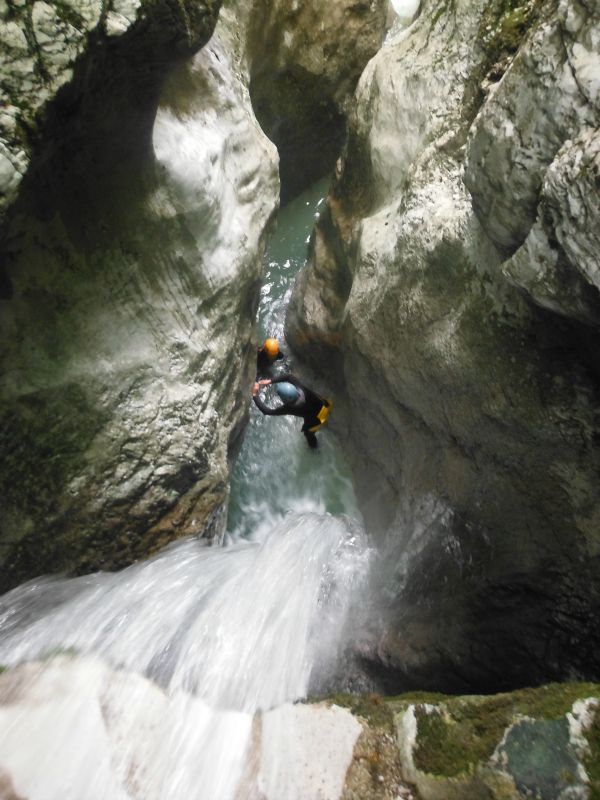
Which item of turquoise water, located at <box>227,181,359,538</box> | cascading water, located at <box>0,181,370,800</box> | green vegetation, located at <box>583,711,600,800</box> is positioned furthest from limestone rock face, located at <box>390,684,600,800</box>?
turquoise water, located at <box>227,181,359,538</box>

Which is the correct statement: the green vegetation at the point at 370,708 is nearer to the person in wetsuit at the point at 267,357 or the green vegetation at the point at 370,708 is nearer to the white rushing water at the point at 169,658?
the white rushing water at the point at 169,658

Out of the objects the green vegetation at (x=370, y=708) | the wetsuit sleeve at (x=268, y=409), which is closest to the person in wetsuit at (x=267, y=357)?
the wetsuit sleeve at (x=268, y=409)

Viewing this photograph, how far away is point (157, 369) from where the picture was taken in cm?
413

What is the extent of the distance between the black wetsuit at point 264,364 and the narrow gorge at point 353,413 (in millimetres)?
1206

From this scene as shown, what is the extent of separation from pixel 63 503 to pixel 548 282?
11.0 feet

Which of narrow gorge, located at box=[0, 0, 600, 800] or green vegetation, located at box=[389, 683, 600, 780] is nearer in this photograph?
green vegetation, located at box=[389, 683, 600, 780]

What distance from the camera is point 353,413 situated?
560 centimetres

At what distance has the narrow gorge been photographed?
2.35m

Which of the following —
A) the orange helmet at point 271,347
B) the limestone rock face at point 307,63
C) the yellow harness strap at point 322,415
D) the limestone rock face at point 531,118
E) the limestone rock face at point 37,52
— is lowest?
the yellow harness strap at point 322,415

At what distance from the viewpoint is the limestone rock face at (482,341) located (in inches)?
95.2

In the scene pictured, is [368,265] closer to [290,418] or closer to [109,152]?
[109,152]

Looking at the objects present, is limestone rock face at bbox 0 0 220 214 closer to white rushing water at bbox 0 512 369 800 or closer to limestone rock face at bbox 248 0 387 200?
white rushing water at bbox 0 512 369 800

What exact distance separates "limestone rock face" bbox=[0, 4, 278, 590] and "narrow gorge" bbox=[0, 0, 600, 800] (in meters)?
0.02

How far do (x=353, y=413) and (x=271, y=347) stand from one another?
1.49 metres
